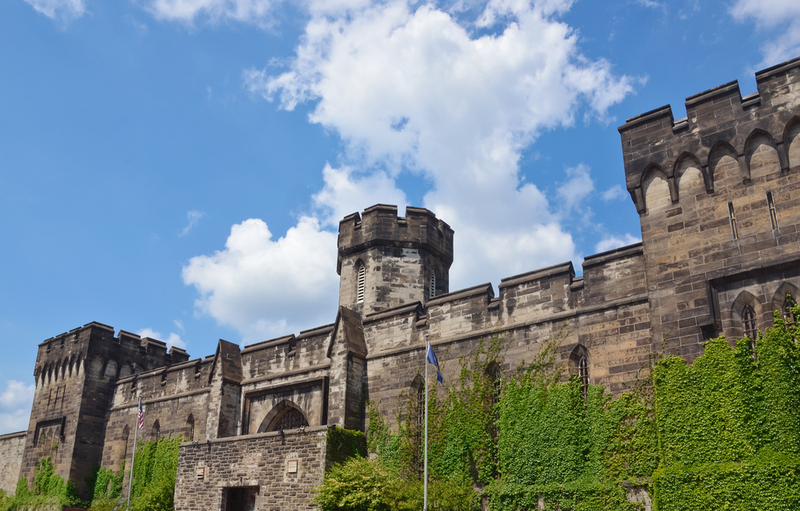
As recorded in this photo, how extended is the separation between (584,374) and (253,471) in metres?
11.2

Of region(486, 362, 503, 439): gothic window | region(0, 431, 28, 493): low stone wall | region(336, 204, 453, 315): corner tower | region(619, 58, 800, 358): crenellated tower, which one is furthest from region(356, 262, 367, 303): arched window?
region(0, 431, 28, 493): low stone wall

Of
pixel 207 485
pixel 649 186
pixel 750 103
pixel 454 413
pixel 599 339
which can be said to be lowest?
pixel 207 485

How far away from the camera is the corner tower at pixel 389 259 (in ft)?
92.8

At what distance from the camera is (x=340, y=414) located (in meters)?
22.2

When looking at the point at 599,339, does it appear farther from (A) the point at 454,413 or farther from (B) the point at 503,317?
(A) the point at 454,413

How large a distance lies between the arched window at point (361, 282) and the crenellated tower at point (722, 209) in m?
13.2

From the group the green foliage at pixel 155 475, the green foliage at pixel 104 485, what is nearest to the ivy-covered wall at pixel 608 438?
the green foliage at pixel 155 475

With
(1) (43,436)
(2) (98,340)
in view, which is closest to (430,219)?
(2) (98,340)

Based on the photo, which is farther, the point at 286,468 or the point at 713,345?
the point at 286,468

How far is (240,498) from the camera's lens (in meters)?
22.9

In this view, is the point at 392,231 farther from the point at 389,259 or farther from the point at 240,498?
the point at 240,498

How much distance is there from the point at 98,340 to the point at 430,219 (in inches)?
733

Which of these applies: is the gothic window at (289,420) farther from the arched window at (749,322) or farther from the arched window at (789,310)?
the arched window at (789,310)

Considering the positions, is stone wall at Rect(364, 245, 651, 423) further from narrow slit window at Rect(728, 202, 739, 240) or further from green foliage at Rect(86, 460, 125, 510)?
green foliage at Rect(86, 460, 125, 510)
